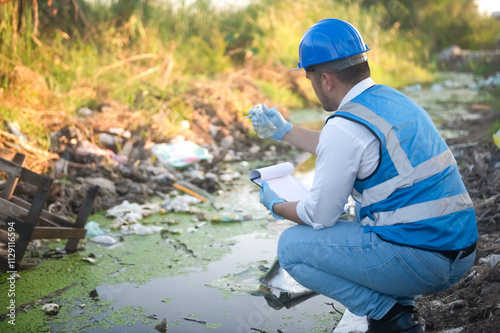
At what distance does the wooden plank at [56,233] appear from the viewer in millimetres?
3218

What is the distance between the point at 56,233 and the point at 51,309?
0.63 m

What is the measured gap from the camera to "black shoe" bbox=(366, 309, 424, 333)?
2328mm

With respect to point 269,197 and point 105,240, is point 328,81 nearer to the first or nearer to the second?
point 269,197

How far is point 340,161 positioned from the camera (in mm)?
2143

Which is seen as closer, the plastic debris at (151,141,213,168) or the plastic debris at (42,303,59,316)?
the plastic debris at (42,303,59,316)

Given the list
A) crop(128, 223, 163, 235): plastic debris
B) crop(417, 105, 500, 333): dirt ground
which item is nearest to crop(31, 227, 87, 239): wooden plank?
crop(128, 223, 163, 235): plastic debris

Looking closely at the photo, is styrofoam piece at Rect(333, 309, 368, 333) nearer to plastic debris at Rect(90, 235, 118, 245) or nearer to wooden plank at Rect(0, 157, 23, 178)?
plastic debris at Rect(90, 235, 118, 245)

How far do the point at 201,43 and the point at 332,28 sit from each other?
812cm

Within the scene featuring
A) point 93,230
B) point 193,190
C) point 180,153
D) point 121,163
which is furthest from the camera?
point 180,153

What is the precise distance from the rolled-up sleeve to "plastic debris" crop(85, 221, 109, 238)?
92.1 inches

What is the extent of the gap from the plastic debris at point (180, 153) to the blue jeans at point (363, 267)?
3.45 metres

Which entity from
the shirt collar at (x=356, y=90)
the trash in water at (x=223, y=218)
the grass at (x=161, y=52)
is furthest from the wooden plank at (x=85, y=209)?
the shirt collar at (x=356, y=90)

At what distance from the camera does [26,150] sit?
4770 millimetres

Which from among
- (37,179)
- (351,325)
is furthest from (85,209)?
(351,325)
